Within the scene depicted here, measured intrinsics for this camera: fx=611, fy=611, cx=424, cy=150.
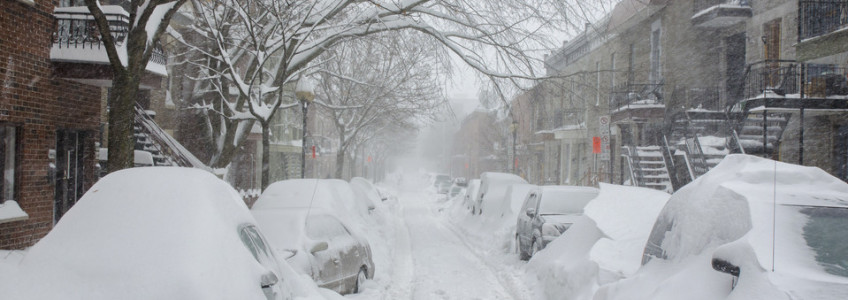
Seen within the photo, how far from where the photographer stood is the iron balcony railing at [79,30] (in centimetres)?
1071

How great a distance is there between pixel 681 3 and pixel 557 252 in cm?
1606

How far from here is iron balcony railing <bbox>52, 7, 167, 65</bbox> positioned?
10.7m

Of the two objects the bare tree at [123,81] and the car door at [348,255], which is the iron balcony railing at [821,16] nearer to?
the car door at [348,255]

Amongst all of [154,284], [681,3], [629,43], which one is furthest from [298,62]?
[629,43]

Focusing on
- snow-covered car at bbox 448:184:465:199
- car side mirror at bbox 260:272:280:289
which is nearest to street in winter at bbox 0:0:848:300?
car side mirror at bbox 260:272:280:289

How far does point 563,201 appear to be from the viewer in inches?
483

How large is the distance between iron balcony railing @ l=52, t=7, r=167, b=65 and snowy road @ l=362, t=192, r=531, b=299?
6665 millimetres

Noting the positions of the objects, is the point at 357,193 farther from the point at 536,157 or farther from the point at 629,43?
the point at 536,157

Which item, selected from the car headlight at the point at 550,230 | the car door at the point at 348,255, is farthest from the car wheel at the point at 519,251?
the car door at the point at 348,255

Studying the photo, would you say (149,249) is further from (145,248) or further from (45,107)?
(45,107)

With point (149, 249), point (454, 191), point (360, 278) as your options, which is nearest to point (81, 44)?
point (360, 278)

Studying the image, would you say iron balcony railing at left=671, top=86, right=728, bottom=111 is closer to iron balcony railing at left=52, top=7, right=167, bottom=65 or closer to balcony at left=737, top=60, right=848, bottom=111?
balcony at left=737, top=60, right=848, bottom=111

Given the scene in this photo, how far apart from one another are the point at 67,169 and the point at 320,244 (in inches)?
283

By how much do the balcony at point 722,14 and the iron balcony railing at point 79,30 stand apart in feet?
53.4
